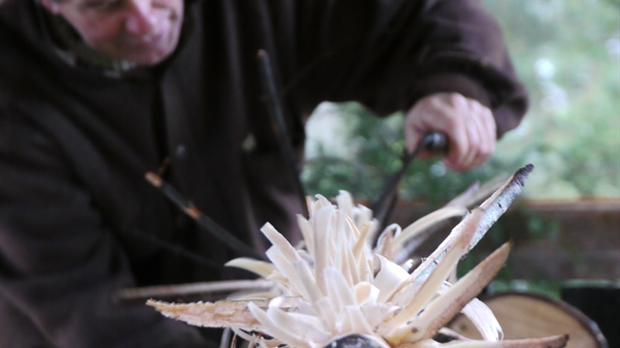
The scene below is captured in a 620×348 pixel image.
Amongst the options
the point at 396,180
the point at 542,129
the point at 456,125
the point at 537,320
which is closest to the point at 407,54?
the point at 456,125

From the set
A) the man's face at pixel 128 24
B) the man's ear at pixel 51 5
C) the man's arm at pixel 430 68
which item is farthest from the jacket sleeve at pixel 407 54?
the man's ear at pixel 51 5

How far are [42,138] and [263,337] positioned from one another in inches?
21.1

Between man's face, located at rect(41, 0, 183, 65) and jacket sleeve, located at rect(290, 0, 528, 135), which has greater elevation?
jacket sleeve, located at rect(290, 0, 528, 135)

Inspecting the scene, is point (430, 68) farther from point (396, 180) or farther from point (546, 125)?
point (546, 125)

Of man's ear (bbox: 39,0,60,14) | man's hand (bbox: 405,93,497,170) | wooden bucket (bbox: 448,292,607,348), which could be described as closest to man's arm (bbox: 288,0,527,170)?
man's hand (bbox: 405,93,497,170)

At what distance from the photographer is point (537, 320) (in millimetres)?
313

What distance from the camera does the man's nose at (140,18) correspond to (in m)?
0.51

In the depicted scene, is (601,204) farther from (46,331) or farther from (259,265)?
(46,331)

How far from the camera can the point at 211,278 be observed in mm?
674

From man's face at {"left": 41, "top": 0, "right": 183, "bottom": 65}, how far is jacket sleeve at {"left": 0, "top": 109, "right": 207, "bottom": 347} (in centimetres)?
16

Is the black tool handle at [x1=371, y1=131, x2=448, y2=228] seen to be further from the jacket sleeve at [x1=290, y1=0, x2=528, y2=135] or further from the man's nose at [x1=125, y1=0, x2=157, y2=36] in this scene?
the man's nose at [x1=125, y1=0, x2=157, y2=36]

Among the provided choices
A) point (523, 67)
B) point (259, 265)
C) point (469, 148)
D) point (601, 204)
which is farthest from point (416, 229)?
point (523, 67)

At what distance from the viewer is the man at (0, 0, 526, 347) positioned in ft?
1.92

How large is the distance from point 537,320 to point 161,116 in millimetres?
524
